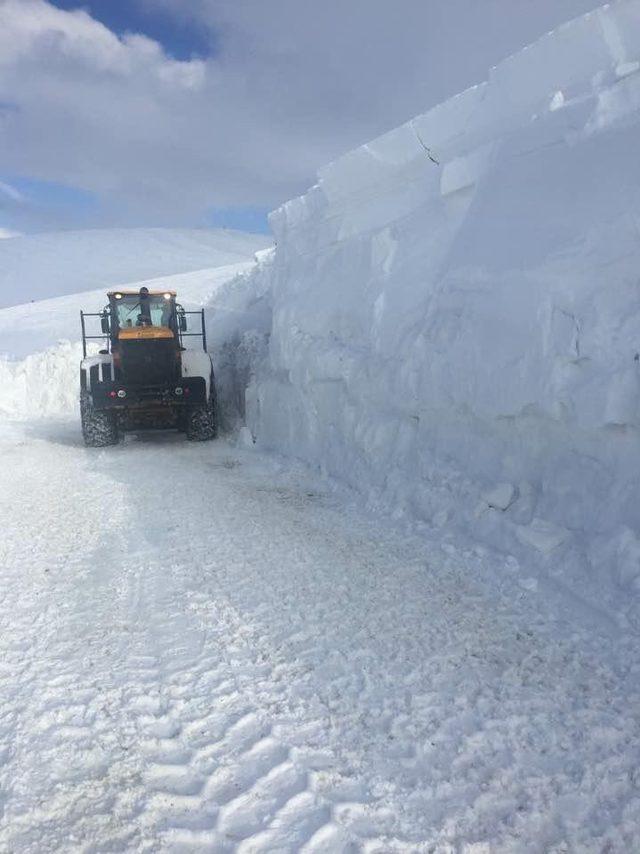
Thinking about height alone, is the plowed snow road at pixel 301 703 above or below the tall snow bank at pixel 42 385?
below

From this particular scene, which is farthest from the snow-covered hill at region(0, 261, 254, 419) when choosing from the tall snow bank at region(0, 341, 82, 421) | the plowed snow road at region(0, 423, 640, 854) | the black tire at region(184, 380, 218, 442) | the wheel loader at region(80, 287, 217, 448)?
the plowed snow road at region(0, 423, 640, 854)

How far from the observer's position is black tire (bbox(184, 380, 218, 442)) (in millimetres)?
11391

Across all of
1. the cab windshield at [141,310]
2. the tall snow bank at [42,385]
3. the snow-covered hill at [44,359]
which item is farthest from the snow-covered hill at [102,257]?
the cab windshield at [141,310]

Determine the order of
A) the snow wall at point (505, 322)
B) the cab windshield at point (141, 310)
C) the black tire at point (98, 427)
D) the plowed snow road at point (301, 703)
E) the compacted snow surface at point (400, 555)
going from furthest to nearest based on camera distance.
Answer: the cab windshield at point (141, 310) < the black tire at point (98, 427) < the snow wall at point (505, 322) < the compacted snow surface at point (400, 555) < the plowed snow road at point (301, 703)

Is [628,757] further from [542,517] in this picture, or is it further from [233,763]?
[542,517]

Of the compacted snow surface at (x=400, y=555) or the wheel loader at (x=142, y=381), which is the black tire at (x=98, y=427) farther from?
the compacted snow surface at (x=400, y=555)

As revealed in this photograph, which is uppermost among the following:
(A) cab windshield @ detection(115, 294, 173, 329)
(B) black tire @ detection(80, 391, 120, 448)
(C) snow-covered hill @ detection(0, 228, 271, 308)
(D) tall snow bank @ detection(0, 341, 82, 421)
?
(C) snow-covered hill @ detection(0, 228, 271, 308)

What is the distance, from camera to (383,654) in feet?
12.7

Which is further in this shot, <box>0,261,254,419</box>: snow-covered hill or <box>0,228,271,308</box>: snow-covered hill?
<box>0,228,271,308</box>: snow-covered hill

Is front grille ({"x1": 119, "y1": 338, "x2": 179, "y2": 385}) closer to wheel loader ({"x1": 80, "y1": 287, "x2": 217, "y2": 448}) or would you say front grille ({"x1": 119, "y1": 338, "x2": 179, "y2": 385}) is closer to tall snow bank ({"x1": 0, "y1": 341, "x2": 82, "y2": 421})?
wheel loader ({"x1": 80, "y1": 287, "x2": 217, "y2": 448})

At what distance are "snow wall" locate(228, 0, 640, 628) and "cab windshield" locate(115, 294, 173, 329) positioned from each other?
3.51m

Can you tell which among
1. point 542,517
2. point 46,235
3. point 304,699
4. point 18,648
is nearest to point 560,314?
point 542,517

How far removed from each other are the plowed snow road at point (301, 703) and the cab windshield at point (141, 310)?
22.8 ft

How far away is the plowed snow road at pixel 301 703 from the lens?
103 inches
